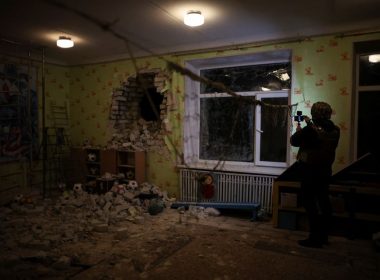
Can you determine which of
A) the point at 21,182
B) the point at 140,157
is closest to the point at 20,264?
the point at 140,157

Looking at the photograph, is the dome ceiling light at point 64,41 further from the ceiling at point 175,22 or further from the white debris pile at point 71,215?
the white debris pile at point 71,215

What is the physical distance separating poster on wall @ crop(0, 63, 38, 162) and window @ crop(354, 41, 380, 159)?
5248mm

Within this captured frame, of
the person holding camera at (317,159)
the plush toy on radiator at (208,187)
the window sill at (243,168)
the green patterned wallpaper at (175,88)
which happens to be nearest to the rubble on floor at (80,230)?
the plush toy on radiator at (208,187)

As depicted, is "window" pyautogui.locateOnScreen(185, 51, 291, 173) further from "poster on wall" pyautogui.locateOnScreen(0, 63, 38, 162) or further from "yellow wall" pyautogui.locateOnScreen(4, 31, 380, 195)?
"poster on wall" pyautogui.locateOnScreen(0, 63, 38, 162)

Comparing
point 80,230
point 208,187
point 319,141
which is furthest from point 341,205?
point 80,230

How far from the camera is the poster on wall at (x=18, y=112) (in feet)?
16.7

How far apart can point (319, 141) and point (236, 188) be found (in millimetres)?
1820

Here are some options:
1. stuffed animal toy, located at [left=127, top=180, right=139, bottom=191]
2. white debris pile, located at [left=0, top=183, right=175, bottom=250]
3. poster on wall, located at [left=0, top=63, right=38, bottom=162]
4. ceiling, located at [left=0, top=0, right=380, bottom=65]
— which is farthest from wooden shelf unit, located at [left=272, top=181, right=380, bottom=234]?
poster on wall, located at [left=0, top=63, right=38, bottom=162]

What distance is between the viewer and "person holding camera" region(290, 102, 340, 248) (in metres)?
2.96

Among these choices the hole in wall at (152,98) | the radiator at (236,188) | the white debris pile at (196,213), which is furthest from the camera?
the hole in wall at (152,98)

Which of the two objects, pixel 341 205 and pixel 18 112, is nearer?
pixel 341 205

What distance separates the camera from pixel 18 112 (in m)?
5.31

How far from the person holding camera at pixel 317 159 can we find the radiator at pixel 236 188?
1.17 m

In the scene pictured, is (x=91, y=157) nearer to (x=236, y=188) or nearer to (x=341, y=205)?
(x=236, y=188)
